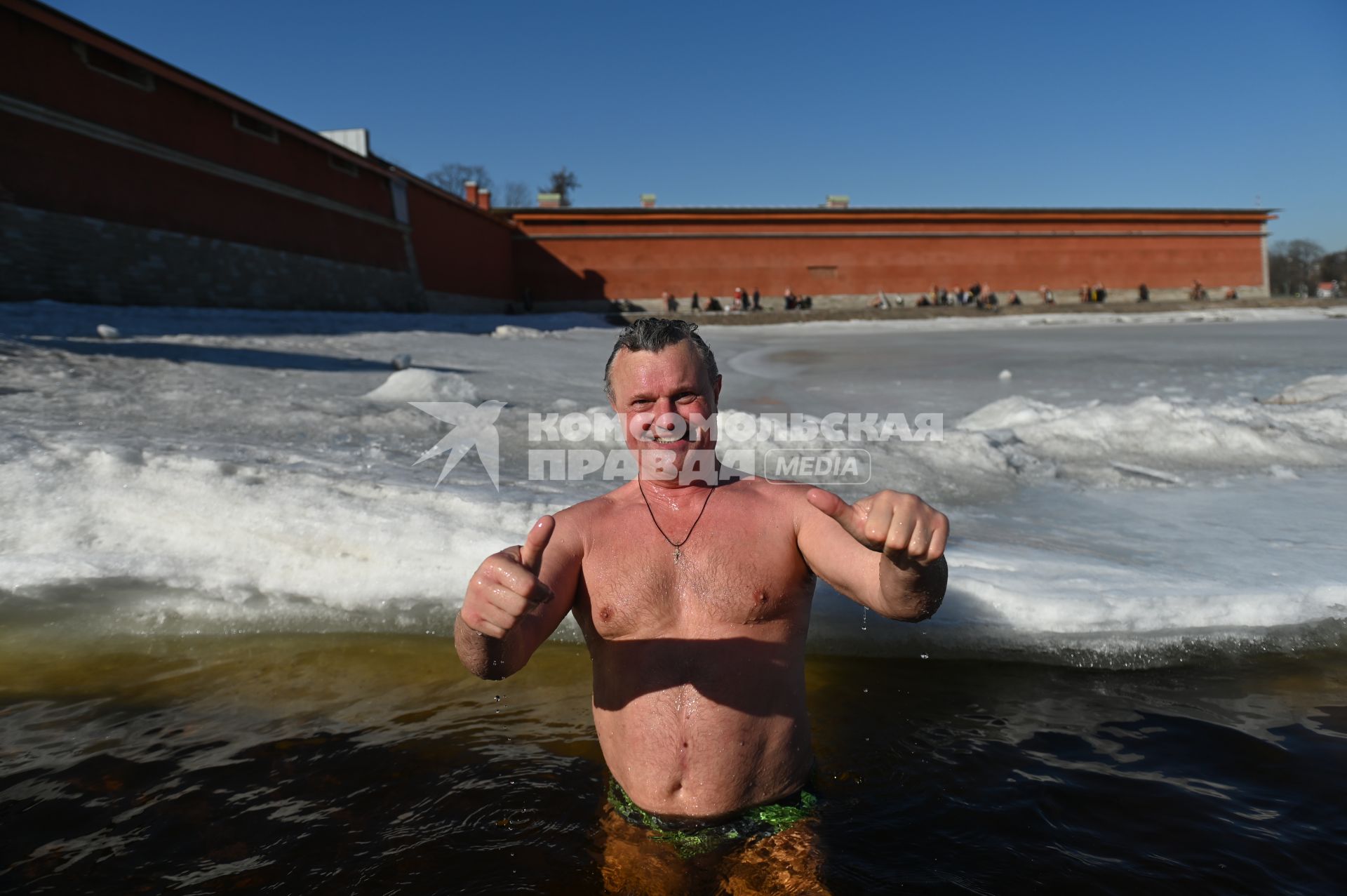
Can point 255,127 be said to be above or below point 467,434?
above

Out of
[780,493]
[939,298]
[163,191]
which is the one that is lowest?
[780,493]

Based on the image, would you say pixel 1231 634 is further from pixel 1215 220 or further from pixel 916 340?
pixel 1215 220

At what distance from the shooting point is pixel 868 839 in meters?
1.85

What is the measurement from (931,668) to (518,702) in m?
1.25

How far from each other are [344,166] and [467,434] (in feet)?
51.9

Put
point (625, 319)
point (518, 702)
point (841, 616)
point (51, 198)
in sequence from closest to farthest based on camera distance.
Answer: point (518, 702) → point (841, 616) → point (51, 198) → point (625, 319)

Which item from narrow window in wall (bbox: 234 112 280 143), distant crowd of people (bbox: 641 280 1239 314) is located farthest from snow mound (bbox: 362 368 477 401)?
distant crowd of people (bbox: 641 280 1239 314)

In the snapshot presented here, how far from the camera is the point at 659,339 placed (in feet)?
5.77

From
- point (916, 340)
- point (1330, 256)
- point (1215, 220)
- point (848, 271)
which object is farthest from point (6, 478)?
point (1330, 256)

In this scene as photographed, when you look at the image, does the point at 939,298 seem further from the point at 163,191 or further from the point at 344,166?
the point at 163,191

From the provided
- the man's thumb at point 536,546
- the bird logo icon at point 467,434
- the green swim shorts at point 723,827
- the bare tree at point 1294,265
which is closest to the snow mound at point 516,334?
the bird logo icon at point 467,434

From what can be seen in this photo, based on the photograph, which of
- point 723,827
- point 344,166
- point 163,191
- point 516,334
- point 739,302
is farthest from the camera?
point 739,302

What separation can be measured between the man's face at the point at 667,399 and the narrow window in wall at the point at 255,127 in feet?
51.1

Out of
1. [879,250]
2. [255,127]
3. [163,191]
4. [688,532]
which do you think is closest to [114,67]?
[163,191]
